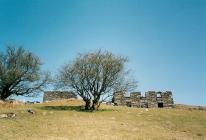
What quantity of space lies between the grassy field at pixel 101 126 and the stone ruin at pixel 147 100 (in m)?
15.9

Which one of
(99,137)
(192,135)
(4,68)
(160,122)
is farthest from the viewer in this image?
(4,68)

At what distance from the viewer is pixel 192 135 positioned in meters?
29.1

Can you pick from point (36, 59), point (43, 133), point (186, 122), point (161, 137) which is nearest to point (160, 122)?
point (186, 122)

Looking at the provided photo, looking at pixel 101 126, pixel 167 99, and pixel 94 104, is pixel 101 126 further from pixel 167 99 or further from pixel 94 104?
pixel 167 99

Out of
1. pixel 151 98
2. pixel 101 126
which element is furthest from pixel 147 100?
pixel 101 126

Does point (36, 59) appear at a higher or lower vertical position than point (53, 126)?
higher

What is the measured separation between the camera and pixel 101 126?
3112cm

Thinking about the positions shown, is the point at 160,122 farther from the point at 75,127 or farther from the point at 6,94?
the point at 6,94

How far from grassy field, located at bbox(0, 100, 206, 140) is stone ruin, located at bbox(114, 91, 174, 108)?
52.2 ft

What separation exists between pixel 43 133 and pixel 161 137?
32.1 ft

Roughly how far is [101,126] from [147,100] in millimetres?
29145

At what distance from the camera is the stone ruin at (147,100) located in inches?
2311

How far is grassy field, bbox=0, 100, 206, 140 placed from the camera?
25.8m

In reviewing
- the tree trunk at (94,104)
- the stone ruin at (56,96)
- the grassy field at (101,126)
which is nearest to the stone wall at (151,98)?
the stone ruin at (56,96)
